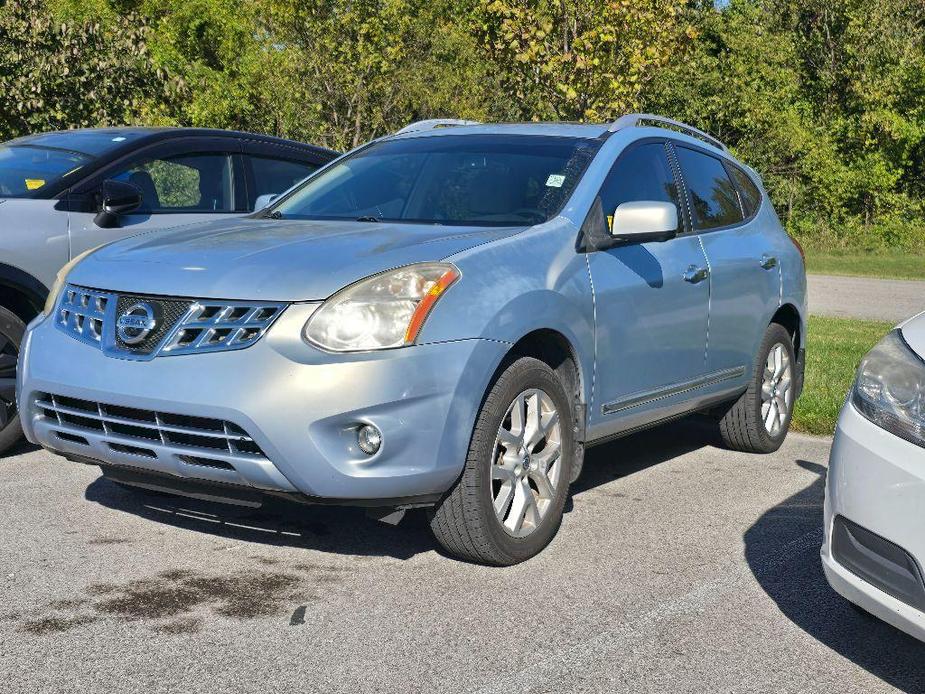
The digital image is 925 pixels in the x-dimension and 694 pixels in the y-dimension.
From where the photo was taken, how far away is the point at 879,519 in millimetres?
3443

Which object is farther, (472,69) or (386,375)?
(472,69)

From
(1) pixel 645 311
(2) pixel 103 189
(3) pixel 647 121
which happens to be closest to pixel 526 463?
(1) pixel 645 311

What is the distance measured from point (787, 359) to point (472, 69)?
100 ft

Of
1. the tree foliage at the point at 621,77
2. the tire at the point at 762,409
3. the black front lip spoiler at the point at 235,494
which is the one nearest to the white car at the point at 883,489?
the black front lip spoiler at the point at 235,494

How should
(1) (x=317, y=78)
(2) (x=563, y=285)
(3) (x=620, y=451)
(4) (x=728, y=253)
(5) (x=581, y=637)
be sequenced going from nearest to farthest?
(5) (x=581, y=637)
(2) (x=563, y=285)
(4) (x=728, y=253)
(3) (x=620, y=451)
(1) (x=317, y=78)

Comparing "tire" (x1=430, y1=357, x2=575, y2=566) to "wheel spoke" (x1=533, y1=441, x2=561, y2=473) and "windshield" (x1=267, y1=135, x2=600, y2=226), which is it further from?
"windshield" (x1=267, y1=135, x2=600, y2=226)

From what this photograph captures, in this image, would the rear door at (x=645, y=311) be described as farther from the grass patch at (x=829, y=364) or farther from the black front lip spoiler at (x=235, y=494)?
the grass patch at (x=829, y=364)

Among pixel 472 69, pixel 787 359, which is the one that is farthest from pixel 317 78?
pixel 787 359

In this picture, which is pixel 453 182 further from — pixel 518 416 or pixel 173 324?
pixel 173 324

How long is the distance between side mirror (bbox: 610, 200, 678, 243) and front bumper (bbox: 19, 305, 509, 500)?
105cm

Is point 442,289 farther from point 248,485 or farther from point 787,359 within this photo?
point 787,359

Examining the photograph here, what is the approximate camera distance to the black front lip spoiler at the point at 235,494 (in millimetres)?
4332

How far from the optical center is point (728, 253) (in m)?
6.38

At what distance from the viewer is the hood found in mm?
4367
